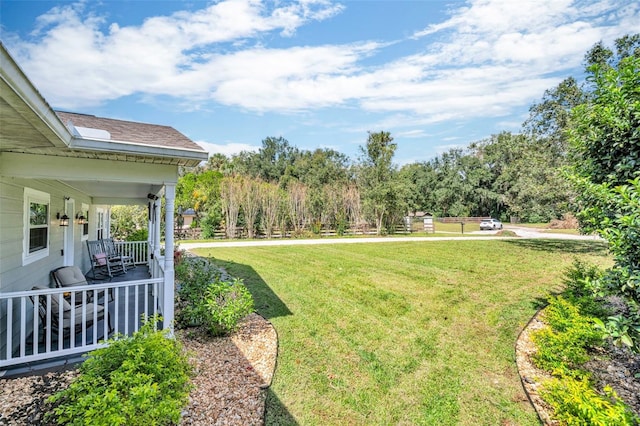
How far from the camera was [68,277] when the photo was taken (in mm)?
6168

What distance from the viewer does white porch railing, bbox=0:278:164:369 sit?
12.4ft

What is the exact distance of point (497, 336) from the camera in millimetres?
5336

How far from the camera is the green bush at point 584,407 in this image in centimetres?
254

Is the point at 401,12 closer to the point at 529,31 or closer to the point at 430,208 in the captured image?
the point at 529,31

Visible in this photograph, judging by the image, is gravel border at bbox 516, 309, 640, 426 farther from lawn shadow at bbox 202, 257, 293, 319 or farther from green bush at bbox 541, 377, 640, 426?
lawn shadow at bbox 202, 257, 293, 319

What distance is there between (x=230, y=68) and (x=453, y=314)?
13021 millimetres

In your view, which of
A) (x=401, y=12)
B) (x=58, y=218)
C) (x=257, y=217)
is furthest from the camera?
(x=257, y=217)

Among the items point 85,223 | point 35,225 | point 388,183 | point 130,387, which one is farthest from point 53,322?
point 388,183

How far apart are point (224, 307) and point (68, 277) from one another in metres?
3.60

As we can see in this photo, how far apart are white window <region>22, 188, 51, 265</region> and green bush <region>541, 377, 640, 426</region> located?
23.9 ft

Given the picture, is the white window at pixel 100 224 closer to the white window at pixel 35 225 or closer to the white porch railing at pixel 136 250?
the white porch railing at pixel 136 250

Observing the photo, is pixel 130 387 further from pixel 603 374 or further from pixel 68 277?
pixel 603 374

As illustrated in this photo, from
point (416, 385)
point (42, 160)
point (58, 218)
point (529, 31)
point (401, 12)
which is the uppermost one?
point (401, 12)

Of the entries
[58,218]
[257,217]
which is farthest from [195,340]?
[257,217]
